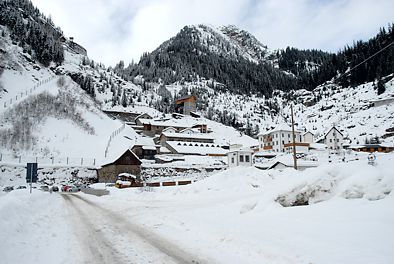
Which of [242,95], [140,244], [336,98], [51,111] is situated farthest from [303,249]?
[242,95]

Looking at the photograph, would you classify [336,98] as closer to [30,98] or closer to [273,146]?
[273,146]

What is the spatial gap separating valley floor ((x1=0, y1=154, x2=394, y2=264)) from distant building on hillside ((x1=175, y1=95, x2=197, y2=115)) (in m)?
131

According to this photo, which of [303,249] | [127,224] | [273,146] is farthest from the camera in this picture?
[273,146]

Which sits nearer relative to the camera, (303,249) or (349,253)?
(349,253)

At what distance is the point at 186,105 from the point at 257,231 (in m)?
137

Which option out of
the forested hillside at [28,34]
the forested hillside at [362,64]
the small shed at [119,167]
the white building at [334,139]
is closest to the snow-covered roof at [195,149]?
the small shed at [119,167]

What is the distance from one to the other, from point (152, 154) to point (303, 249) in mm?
64870

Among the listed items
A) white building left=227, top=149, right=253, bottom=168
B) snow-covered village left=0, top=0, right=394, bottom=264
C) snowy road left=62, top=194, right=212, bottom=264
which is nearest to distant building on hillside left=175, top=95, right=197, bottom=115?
snow-covered village left=0, top=0, right=394, bottom=264

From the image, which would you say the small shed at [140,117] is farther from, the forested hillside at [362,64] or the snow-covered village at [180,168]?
the forested hillside at [362,64]

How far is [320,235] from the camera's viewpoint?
24.3ft

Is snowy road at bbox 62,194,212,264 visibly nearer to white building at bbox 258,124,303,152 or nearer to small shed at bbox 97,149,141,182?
small shed at bbox 97,149,141,182

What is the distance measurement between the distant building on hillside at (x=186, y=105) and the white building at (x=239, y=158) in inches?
3382

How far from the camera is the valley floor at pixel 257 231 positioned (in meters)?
6.54

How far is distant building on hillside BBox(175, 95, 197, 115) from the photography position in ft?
472
